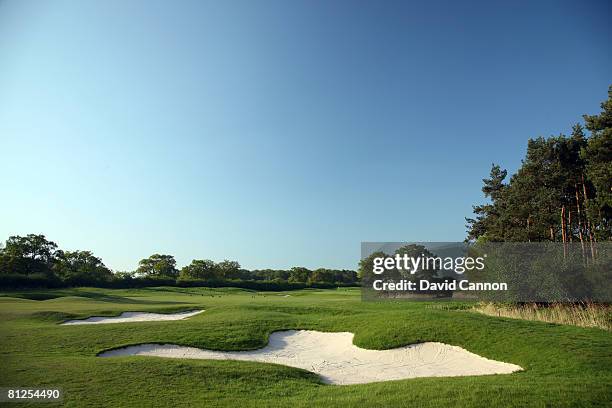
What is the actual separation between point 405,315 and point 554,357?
8565mm

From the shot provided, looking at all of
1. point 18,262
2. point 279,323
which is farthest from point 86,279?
point 279,323

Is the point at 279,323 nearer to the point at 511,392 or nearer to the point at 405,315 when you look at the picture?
the point at 405,315

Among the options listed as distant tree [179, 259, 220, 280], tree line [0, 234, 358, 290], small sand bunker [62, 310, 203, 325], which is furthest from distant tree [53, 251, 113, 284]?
small sand bunker [62, 310, 203, 325]

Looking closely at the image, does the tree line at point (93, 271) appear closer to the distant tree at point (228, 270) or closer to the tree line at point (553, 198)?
the distant tree at point (228, 270)

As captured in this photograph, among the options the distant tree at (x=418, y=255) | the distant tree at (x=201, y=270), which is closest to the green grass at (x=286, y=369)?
the distant tree at (x=418, y=255)

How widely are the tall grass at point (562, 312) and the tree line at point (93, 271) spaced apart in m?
54.9

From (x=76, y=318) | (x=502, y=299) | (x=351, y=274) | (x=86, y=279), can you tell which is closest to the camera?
(x=76, y=318)

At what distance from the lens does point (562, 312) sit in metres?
23.5

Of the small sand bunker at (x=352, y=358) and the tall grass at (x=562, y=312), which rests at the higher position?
the tall grass at (x=562, y=312)

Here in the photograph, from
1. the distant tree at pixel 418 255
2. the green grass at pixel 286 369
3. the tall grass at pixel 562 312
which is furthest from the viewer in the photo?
the distant tree at pixel 418 255

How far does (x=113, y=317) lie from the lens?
89.9 feet

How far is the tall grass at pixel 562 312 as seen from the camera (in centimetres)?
2025

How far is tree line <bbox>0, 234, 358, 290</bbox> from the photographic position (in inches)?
2542

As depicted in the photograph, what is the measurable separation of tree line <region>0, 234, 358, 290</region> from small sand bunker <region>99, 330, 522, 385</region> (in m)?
54.0
